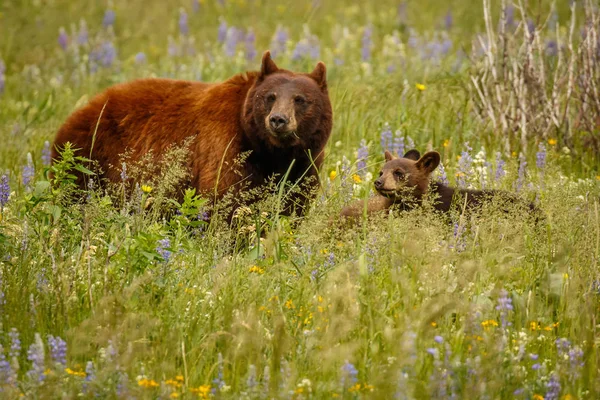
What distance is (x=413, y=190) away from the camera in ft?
17.6

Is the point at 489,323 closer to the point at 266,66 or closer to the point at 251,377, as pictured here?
the point at 251,377

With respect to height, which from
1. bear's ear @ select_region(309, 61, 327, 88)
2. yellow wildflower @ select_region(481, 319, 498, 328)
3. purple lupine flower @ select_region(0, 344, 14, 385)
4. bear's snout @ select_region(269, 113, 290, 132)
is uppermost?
bear's ear @ select_region(309, 61, 327, 88)

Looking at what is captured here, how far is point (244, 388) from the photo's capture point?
3.14 m

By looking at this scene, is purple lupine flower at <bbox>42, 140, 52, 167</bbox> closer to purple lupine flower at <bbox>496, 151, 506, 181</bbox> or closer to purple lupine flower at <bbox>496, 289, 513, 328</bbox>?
purple lupine flower at <bbox>496, 151, 506, 181</bbox>

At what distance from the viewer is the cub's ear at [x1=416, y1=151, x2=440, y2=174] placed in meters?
5.56

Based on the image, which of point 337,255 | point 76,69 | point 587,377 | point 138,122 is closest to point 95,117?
point 138,122

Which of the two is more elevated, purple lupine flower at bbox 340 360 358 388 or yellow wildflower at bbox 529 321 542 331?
purple lupine flower at bbox 340 360 358 388

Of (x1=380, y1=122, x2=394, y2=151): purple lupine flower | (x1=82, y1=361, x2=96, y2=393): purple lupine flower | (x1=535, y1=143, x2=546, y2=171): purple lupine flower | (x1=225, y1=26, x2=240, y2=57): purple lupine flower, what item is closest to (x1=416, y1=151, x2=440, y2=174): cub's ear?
(x1=380, y1=122, x2=394, y2=151): purple lupine flower

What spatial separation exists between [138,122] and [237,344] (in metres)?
2.95

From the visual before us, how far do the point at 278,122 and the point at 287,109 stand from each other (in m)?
0.17

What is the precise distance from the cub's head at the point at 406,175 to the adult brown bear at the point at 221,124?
45 cm

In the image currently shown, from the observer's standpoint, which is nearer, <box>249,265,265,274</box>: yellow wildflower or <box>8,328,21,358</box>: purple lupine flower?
<box>8,328,21,358</box>: purple lupine flower

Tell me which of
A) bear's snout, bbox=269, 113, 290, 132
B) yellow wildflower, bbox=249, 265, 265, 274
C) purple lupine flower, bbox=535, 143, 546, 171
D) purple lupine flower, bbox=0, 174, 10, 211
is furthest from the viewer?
purple lupine flower, bbox=535, 143, 546, 171

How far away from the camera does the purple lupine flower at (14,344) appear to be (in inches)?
119
